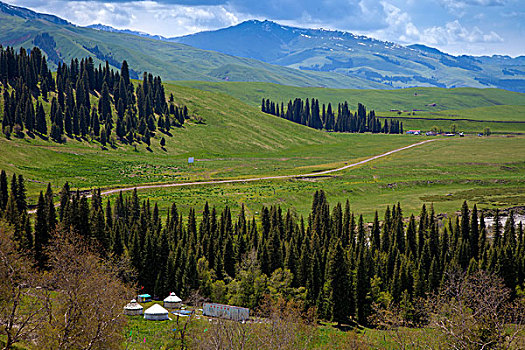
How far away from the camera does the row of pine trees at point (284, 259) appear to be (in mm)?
95875

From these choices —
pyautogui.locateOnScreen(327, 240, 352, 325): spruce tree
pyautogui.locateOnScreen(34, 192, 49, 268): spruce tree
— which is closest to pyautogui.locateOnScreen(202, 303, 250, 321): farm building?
pyautogui.locateOnScreen(327, 240, 352, 325): spruce tree

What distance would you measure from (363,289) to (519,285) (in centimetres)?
3317

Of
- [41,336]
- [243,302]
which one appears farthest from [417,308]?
[41,336]

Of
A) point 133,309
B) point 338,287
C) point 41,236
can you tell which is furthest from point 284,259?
point 41,236

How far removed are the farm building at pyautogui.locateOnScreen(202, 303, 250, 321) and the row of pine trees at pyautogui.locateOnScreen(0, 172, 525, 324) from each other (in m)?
9.61

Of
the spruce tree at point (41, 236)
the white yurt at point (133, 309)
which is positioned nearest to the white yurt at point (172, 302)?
the white yurt at point (133, 309)

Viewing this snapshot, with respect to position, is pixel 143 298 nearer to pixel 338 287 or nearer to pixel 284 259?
pixel 284 259

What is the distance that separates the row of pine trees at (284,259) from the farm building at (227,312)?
31.5ft

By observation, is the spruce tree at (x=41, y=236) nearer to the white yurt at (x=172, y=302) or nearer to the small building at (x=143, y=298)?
the small building at (x=143, y=298)

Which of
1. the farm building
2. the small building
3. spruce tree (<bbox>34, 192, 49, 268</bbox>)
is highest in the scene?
spruce tree (<bbox>34, 192, 49, 268</bbox>)

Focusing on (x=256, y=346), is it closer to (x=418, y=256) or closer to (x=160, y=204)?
(x=418, y=256)

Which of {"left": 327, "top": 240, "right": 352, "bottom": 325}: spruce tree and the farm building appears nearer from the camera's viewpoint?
the farm building

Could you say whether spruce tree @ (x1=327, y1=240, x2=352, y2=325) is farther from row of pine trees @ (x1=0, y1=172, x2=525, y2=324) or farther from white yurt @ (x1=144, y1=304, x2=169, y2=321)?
white yurt @ (x1=144, y1=304, x2=169, y2=321)

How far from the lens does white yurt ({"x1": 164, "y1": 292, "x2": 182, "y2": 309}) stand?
82125 mm
